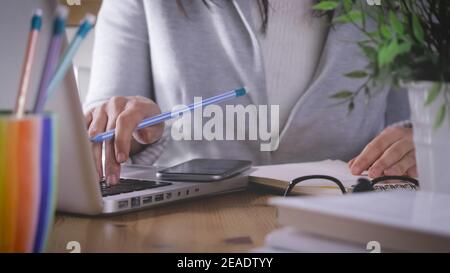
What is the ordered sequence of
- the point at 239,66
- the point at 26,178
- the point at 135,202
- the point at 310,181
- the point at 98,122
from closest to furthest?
the point at 26,178 < the point at 135,202 < the point at 310,181 < the point at 98,122 < the point at 239,66

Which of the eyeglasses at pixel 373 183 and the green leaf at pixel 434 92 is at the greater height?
the green leaf at pixel 434 92

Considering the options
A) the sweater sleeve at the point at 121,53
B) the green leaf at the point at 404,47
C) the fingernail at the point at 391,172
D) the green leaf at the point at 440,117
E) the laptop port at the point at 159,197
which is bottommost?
the laptop port at the point at 159,197

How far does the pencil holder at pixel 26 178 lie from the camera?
0.93ft

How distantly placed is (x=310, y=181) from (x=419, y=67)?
0.80ft

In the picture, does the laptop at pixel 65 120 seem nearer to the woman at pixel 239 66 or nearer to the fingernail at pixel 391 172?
the fingernail at pixel 391 172

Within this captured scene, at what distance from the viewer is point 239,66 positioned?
3.46 ft

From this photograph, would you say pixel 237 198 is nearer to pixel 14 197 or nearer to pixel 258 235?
pixel 258 235

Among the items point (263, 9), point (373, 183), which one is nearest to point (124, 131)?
point (373, 183)

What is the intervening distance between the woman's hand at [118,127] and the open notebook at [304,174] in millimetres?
159

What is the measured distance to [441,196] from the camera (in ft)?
1.32

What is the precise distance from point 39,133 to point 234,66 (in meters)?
0.79

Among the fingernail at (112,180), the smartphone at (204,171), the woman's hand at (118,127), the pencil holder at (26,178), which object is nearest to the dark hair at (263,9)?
the woman's hand at (118,127)

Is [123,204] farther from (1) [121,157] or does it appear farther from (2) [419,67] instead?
(2) [419,67]
